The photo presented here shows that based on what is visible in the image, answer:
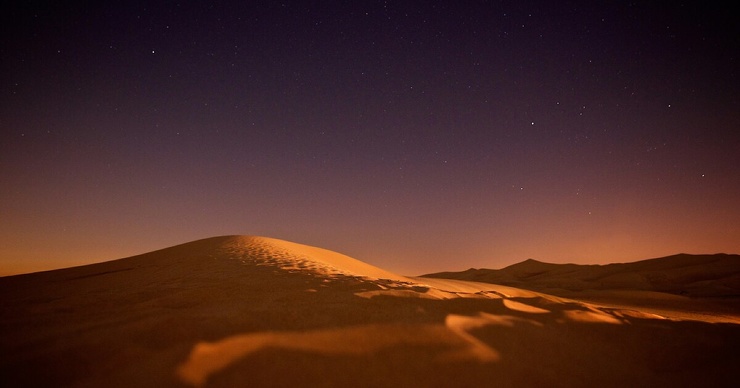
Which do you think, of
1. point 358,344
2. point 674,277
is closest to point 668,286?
point 674,277

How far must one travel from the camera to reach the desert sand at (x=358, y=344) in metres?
2.13

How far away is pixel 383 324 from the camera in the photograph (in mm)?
2908

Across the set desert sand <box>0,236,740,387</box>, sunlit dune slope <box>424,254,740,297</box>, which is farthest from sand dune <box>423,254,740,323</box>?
desert sand <box>0,236,740,387</box>

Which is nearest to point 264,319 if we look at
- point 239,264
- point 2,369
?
point 2,369

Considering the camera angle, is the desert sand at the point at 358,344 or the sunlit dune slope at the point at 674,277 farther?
the sunlit dune slope at the point at 674,277

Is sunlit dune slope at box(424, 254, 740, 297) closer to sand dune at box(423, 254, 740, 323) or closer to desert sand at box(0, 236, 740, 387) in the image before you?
sand dune at box(423, 254, 740, 323)

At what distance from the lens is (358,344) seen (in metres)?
2.54

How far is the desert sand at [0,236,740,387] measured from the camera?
213cm

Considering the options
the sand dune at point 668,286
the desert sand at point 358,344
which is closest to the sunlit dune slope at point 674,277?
the sand dune at point 668,286

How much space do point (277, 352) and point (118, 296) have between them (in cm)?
402

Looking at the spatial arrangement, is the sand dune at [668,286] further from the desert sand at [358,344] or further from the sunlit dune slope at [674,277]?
the desert sand at [358,344]

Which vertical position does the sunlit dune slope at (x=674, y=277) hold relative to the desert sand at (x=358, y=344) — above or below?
above

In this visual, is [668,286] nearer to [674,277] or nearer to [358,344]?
[674,277]

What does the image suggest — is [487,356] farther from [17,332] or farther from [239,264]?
[239,264]
